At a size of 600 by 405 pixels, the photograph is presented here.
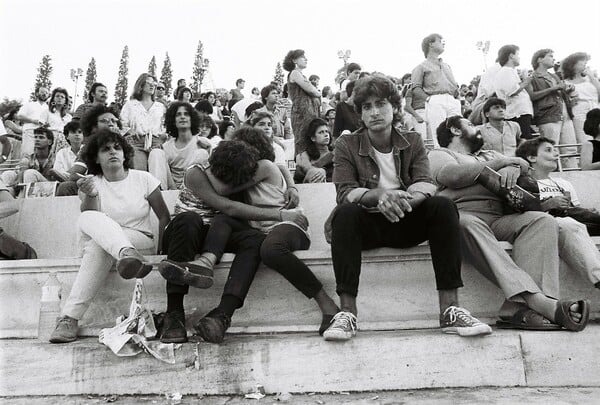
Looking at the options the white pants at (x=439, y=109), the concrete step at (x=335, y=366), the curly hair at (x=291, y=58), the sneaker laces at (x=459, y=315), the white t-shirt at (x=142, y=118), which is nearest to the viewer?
the concrete step at (x=335, y=366)

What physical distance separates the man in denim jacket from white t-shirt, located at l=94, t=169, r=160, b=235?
1.38 m

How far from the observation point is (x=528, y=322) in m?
2.76

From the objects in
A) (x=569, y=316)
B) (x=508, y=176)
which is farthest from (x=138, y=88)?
(x=569, y=316)

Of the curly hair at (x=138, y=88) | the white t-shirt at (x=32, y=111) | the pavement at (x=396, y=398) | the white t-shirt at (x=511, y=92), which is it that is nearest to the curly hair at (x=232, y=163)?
the pavement at (x=396, y=398)

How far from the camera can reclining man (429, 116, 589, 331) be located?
2.74 metres

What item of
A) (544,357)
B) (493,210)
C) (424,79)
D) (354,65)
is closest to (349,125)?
(424,79)

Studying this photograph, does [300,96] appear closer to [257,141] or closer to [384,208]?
[257,141]

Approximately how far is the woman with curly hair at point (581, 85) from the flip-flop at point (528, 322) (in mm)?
4496

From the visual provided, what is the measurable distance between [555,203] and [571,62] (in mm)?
3962

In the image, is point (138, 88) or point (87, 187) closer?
point (87, 187)

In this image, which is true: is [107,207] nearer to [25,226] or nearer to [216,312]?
[216,312]

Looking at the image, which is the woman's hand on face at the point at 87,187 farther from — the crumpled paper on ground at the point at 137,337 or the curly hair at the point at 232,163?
the crumpled paper on ground at the point at 137,337

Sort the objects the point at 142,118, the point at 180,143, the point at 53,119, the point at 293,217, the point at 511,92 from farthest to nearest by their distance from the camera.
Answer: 1. the point at 53,119
2. the point at 511,92
3. the point at 142,118
4. the point at 180,143
5. the point at 293,217

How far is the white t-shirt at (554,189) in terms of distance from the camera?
12.3ft
